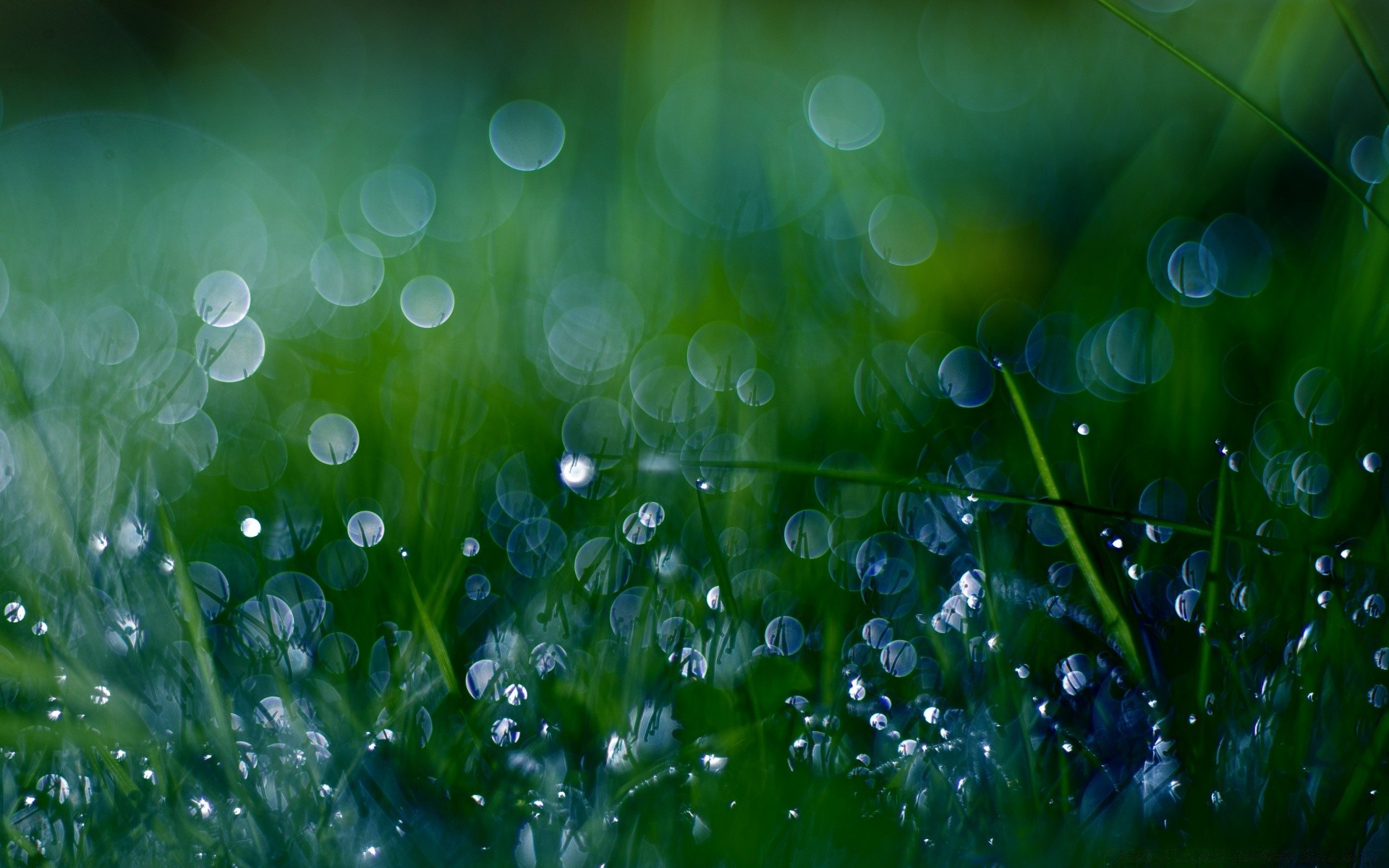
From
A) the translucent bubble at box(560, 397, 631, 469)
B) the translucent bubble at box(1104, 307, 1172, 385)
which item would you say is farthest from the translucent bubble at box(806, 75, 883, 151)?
the translucent bubble at box(560, 397, 631, 469)

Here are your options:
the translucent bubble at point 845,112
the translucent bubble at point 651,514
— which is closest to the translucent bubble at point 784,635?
the translucent bubble at point 651,514

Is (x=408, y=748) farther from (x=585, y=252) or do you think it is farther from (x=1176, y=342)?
(x=585, y=252)

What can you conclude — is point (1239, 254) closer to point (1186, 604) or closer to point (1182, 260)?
point (1182, 260)

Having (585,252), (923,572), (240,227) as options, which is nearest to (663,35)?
(585,252)

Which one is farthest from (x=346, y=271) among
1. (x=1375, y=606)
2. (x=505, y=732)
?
(x=1375, y=606)

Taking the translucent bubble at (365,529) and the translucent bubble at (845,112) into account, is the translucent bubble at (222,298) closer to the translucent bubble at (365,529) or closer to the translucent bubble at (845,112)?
the translucent bubble at (365,529)

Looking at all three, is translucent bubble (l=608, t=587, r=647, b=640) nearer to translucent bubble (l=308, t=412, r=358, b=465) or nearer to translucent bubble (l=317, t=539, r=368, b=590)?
translucent bubble (l=317, t=539, r=368, b=590)
